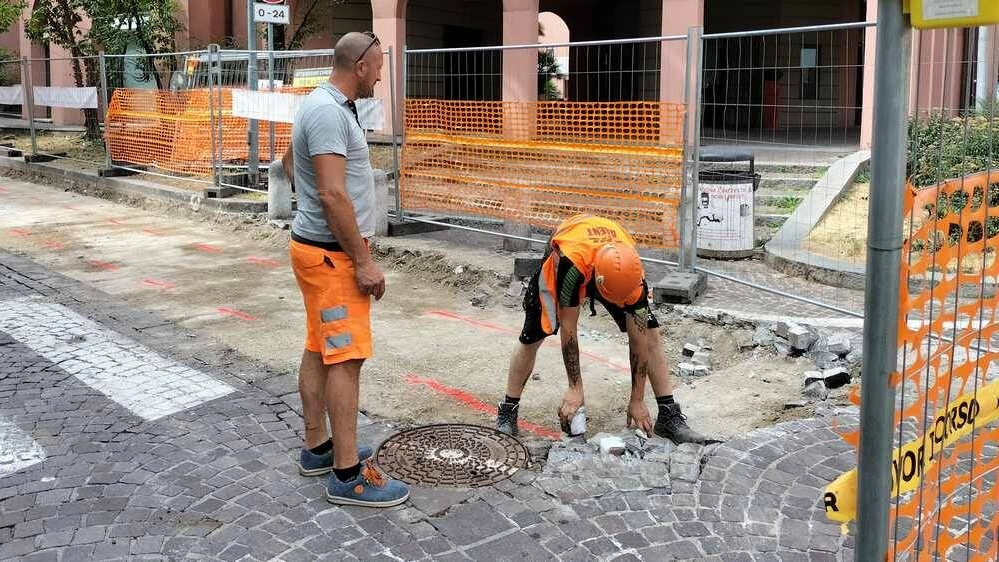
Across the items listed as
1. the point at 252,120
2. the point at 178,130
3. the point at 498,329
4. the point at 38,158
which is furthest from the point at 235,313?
the point at 38,158

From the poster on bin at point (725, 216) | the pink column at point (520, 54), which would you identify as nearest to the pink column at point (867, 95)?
the poster on bin at point (725, 216)

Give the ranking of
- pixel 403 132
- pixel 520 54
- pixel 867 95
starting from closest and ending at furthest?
pixel 403 132 → pixel 867 95 → pixel 520 54

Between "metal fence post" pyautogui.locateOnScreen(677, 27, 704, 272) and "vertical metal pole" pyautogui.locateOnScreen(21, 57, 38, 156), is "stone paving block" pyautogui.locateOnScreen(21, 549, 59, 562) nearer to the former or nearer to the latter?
"metal fence post" pyautogui.locateOnScreen(677, 27, 704, 272)

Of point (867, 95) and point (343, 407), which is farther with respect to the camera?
point (867, 95)

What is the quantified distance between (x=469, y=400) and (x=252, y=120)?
25.7 feet

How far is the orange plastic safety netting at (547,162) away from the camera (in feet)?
25.0

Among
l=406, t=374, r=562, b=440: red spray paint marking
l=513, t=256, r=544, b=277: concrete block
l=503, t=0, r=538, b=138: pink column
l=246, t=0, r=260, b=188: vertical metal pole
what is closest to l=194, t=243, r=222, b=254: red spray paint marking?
l=246, t=0, r=260, b=188: vertical metal pole

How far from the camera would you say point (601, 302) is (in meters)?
4.16

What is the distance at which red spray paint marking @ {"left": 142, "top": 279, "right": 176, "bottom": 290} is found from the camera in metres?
8.06

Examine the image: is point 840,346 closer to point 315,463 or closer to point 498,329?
point 498,329

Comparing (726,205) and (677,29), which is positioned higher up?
(677,29)

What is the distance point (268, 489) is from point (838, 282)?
555 centimetres

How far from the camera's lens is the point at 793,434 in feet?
14.9

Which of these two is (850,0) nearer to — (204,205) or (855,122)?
(855,122)
